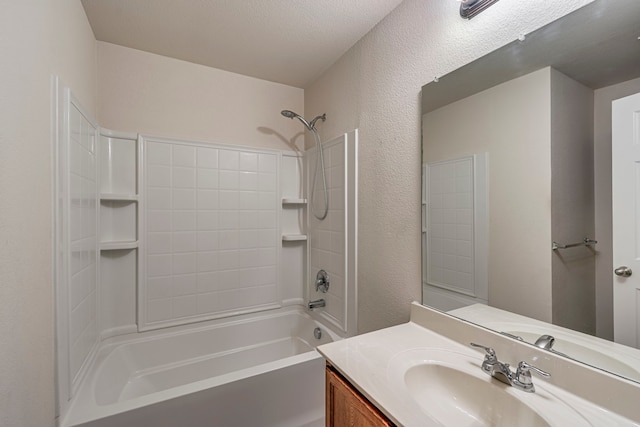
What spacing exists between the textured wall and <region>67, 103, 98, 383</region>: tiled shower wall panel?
4.83 feet

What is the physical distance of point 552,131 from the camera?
853mm

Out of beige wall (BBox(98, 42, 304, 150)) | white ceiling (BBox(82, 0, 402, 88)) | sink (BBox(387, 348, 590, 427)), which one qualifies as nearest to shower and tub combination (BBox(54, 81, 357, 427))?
beige wall (BBox(98, 42, 304, 150))

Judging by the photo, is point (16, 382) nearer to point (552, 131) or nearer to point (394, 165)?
point (394, 165)

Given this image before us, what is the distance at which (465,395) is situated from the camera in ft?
2.85

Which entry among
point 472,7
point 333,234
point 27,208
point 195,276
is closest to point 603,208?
point 472,7

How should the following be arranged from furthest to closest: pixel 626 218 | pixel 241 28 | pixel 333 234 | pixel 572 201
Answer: pixel 333 234
pixel 241 28
pixel 572 201
pixel 626 218

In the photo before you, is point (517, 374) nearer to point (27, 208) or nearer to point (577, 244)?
point (577, 244)

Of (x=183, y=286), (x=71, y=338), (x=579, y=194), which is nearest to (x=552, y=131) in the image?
(x=579, y=194)

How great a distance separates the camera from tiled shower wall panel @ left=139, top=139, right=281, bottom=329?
6.24 feet

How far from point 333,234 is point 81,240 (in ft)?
4.77

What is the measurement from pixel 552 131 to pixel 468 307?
0.70 m

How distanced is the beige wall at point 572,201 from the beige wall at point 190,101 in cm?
189

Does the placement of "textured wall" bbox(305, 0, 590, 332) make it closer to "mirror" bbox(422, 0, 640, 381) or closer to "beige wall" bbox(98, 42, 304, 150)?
"mirror" bbox(422, 0, 640, 381)

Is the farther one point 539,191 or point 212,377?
point 212,377
